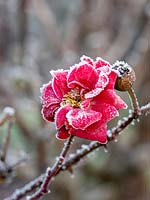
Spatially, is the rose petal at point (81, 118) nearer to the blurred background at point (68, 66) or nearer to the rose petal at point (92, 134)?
the rose petal at point (92, 134)

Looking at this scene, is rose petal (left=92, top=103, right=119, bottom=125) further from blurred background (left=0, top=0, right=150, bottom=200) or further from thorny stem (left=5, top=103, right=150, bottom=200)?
blurred background (left=0, top=0, right=150, bottom=200)

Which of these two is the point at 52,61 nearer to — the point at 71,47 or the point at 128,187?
the point at 71,47

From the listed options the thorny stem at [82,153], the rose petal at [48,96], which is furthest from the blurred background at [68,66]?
the rose petal at [48,96]

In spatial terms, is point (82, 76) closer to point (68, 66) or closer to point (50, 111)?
point (50, 111)

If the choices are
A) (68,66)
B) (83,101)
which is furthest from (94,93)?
(68,66)

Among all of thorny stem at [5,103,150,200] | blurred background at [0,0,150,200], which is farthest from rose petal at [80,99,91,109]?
blurred background at [0,0,150,200]
